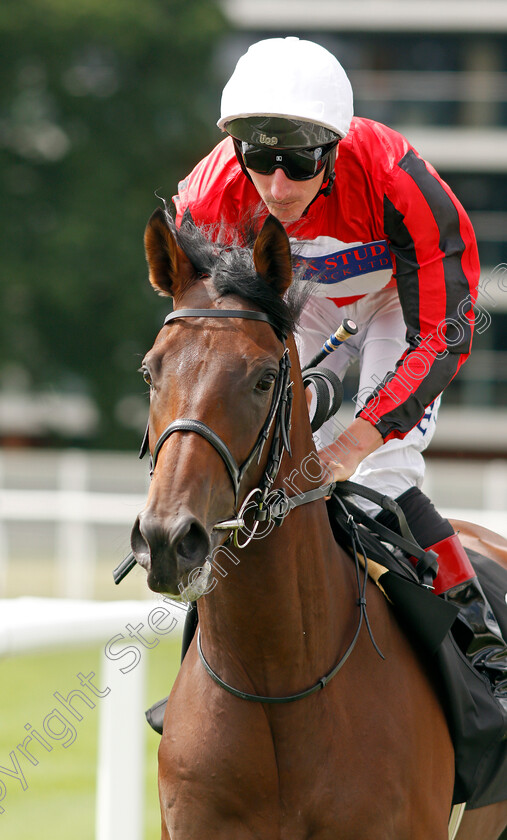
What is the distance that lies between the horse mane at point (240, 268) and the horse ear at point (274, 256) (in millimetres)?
19

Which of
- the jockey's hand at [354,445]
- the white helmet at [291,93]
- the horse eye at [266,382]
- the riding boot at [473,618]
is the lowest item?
the riding boot at [473,618]

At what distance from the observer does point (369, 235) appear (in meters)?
3.25

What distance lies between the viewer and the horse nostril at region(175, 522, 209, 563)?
2.13 meters

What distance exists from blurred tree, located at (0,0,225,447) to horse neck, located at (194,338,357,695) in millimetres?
21003

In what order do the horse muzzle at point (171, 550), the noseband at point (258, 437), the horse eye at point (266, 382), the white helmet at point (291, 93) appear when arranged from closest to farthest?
the horse muzzle at point (171, 550)
the noseband at point (258, 437)
the horse eye at point (266, 382)
the white helmet at point (291, 93)

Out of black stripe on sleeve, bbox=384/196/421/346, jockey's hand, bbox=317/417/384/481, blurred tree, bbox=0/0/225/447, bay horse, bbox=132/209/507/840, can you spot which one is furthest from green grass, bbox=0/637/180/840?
blurred tree, bbox=0/0/225/447

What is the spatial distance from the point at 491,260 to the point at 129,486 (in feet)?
54.2

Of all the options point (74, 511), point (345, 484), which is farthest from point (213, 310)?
point (74, 511)

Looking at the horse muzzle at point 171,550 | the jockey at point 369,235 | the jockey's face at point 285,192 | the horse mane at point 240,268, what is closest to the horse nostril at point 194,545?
the horse muzzle at point 171,550

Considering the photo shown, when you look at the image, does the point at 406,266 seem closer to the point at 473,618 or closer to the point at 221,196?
the point at 221,196

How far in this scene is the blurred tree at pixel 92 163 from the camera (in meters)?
23.7

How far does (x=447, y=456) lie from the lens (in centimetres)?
2644

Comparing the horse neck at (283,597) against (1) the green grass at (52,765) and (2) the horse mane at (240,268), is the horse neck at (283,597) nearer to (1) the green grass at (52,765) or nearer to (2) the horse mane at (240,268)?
(2) the horse mane at (240,268)

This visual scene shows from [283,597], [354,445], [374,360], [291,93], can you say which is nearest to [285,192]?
[291,93]
